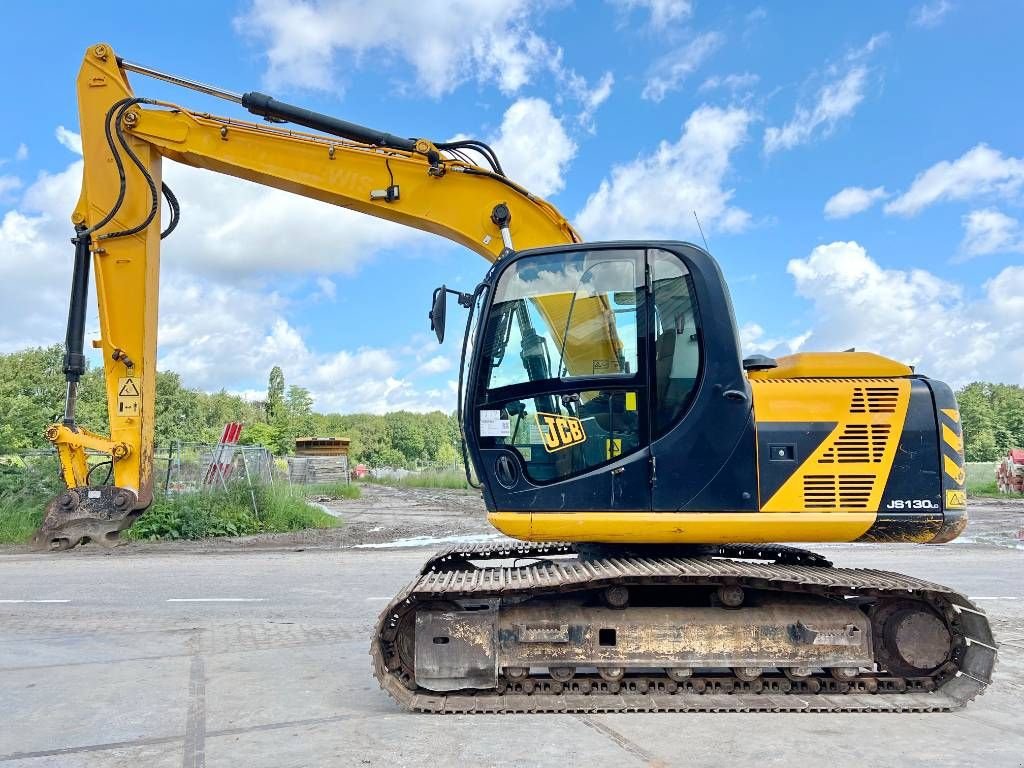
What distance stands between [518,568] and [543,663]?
70cm

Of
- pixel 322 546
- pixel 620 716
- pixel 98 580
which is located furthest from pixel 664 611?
pixel 322 546

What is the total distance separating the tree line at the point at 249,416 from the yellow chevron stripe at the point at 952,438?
17.9 meters

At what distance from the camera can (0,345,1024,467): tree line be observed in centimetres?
5012

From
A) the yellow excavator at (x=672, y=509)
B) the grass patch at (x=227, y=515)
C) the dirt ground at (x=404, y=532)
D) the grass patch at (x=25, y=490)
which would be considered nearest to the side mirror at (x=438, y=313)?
the yellow excavator at (x=672, y=509)

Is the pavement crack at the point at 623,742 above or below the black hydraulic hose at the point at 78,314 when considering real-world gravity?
below

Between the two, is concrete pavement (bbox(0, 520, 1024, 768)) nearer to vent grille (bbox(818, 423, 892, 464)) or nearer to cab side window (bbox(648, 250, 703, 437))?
vent grille (bbox(818, 423, 892, 464))

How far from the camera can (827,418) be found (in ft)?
15.5

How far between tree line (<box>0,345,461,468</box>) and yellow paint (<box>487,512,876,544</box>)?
15534 mm

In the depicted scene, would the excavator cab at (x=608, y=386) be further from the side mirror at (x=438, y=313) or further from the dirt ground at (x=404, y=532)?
the dirt ground at (x=404, y=532)

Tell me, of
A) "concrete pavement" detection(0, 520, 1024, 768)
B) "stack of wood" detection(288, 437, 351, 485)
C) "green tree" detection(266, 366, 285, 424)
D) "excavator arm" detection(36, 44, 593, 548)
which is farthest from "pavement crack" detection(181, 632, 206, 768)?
"green tree" detection(266, 366, 285, 424)

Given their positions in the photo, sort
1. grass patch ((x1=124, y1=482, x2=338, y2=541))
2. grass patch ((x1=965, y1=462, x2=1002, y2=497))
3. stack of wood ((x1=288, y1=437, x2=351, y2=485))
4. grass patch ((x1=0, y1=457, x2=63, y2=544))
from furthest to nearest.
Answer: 1. stack of wood ((x1=288, y1=437, x2=351, y2=485))
2. grass patch ((x1=965, y1=462, x2=1002, y2=497))
3. grass patch ((x1=124, y1=482, x2=338, y2=541))
4. grass patch ((x1=0, y1=457, x2=63, y2=544))

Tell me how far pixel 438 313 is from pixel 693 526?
2.01 meters

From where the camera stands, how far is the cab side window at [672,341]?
15.4 feet

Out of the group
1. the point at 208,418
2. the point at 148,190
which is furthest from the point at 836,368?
the point at 208,418
